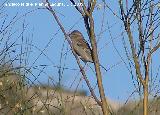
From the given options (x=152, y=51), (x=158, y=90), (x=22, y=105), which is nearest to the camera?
(x=152, y=51)

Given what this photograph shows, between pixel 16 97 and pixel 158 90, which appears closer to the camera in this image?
pixel 158 90

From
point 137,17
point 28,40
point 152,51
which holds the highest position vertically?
point 28,40

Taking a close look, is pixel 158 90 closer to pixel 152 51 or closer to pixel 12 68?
pixel 152 51

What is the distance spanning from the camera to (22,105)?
452 centimetres

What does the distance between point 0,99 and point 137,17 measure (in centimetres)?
201

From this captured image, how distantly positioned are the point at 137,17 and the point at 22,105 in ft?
6.36

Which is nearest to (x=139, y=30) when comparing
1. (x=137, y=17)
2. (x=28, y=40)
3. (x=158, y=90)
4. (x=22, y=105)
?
(x=137, y=17)

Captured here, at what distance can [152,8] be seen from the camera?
3117 mm

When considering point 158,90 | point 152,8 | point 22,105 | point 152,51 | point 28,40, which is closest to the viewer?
point 152,51

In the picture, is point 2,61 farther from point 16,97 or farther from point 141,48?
point 141,48

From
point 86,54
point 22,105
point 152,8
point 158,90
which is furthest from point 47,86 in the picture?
point 152,8

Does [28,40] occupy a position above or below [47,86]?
above

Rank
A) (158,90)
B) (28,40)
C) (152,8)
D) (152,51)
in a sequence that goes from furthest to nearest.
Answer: (28,40)
(158,90)
(152,8)
(152,51)

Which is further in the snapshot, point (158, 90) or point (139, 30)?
point (158, 90)
